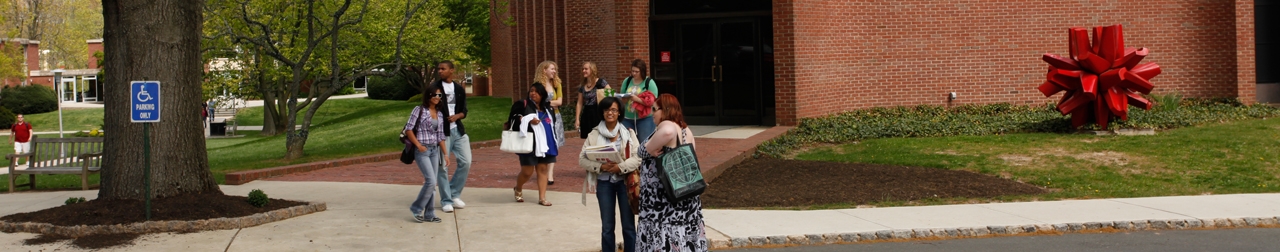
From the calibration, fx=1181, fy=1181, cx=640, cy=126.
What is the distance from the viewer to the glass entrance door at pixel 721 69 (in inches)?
834

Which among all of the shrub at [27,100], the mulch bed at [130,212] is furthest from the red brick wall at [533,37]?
the shrub at [27,100]

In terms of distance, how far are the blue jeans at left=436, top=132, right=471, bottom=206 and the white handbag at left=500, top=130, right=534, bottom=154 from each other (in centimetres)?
36

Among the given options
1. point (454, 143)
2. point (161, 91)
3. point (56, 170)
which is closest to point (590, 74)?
point (454, 143)

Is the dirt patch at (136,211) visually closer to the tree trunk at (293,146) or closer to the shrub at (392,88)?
the tree trunk at (293,146)

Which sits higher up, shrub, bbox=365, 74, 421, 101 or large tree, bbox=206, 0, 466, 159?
large tree, bbox=206, 0, 466, 159

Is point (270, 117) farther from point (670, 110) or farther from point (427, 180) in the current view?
point (670, 110)

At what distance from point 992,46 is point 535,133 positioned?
1254cm

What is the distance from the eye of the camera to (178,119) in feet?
35.7

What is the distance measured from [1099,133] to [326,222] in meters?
11.6

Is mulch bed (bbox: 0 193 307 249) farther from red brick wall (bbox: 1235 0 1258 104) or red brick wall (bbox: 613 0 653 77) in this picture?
red brick wall (bbox: 1235 0 1258 104)

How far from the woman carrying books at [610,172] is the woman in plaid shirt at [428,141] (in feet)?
8.42

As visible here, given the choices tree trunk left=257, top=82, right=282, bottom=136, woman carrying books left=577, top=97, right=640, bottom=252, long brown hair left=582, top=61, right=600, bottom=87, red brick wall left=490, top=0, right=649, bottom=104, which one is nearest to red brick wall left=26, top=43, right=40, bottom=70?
tree trunk left=257, top=82, right=282, bottom=136

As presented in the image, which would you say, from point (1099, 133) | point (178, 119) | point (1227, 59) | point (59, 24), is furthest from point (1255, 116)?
point (59, 24)

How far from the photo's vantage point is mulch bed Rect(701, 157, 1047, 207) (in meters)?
12.4
